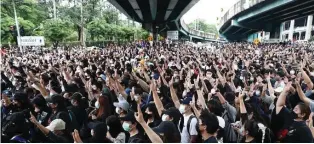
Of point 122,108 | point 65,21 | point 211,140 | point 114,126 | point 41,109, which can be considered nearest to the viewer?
point 211,140

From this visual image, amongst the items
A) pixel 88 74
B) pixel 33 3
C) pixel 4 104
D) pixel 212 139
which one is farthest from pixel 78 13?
pixel 212 139

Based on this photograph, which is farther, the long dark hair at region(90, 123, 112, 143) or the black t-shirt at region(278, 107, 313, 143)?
the black t-shirt at region(278, 107, 313, 143)

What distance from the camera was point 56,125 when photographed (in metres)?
4.00

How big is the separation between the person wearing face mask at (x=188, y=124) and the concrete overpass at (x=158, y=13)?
27006 mm

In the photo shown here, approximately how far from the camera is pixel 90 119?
16.2ft

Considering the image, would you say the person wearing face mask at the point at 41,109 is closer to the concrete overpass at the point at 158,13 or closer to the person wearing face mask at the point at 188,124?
the person wearing face mask at the point at 188,124

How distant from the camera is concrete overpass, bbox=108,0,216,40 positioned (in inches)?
1283

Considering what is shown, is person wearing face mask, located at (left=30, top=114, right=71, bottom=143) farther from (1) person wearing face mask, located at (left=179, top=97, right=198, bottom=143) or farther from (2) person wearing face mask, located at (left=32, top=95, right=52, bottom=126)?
(1) person wearing face mask, located at (left=179, top=97, right=198, bottom=143)

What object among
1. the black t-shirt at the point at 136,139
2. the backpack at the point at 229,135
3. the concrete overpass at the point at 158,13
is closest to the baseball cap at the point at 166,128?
the black t-shirt at the point at 136,139

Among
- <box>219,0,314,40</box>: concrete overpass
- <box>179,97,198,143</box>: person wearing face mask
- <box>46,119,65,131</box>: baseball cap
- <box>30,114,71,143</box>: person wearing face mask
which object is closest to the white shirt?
<box>179,97,198,143</box>: person wearing face mask

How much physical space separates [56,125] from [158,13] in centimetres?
4137

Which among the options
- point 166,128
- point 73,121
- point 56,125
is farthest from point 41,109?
point 166,128

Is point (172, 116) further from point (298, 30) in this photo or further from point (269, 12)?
point (298, 30)

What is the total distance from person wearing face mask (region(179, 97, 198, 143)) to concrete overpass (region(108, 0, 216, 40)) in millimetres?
27006
